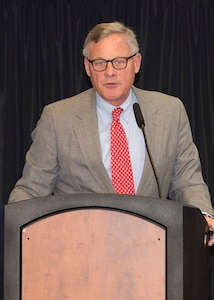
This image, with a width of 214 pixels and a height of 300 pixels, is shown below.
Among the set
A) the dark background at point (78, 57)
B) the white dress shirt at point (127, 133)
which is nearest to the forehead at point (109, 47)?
the white dress shirt at point (127, 133)

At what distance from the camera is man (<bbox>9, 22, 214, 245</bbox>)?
2.61m

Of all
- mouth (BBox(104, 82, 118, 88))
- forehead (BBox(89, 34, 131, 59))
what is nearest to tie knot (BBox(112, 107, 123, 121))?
mouth (BBox(104, 82, 118, 88))

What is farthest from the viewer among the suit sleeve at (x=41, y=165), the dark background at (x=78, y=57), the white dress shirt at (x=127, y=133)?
the dark background at (x=78, y=57)

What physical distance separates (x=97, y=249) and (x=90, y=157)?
877mm

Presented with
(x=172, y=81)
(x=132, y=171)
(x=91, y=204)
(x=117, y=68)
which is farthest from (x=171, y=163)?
(x=172, y=81)

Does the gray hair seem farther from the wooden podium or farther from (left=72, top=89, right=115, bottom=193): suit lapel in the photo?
the wooden podium

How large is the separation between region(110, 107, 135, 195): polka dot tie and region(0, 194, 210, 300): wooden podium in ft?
2.71

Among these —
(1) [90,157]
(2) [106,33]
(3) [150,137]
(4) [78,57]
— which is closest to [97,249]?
(1) [90,157]

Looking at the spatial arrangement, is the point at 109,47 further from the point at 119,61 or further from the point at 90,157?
the point at 90,157

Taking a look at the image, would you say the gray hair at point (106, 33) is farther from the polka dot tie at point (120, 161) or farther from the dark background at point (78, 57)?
the dark background at point (78, 57)

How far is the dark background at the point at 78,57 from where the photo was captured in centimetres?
407

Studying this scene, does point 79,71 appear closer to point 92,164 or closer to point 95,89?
point 95,89

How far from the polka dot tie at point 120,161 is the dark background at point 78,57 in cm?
143

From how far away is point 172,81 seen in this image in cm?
411
